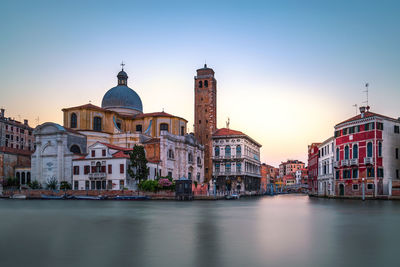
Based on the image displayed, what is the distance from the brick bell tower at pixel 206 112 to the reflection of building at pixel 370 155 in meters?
28.8

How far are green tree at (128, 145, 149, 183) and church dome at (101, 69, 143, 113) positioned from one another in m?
20.1

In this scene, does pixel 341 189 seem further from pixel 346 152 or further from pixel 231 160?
pixel 231 160

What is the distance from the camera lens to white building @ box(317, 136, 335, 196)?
156ft

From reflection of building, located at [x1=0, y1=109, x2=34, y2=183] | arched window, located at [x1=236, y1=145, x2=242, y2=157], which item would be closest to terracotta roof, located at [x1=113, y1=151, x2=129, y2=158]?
reflection of building, located at [x1=0, y1=109, x2=34, y2=183]

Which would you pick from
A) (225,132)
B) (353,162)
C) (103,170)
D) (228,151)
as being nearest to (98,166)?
(103,170)

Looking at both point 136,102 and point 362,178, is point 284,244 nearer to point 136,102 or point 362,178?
point 362,178

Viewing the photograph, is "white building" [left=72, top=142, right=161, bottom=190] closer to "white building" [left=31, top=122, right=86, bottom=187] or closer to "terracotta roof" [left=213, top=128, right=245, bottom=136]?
"white building" [left=31, top=122, right=86, bottom=187]

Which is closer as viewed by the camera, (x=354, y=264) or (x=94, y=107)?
(x=354, y=264)

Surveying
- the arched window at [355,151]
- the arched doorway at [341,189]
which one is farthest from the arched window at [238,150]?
the arched window at [355,151]

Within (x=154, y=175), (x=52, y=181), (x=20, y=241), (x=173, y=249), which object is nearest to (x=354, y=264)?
(x=173, y=249)

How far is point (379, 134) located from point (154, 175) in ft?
90.7

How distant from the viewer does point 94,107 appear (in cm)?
5759

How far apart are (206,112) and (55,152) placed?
26.8 meters

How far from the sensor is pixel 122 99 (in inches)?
2566
